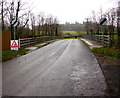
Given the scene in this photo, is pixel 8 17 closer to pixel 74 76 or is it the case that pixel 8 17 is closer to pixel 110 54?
pixel 110 54

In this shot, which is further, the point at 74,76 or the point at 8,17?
the point at 8,17

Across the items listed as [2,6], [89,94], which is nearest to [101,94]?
[89,94]

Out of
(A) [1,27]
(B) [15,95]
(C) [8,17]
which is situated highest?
(C) [8,17]

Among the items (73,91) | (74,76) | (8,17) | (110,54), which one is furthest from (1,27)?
(73,91)

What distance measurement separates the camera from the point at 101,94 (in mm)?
3744

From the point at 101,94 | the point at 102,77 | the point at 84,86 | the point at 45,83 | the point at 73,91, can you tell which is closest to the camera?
the point at 101,94

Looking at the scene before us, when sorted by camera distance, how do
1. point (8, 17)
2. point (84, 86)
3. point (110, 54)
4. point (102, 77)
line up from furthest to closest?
point (8, 17)
point (110, 54)
point (102, 77)
point (84, 86)

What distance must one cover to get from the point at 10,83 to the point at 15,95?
3.53 feet

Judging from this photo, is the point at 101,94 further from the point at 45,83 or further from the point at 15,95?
the point at 15,95

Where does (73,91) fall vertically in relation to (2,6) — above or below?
below

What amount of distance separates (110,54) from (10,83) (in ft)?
23.2

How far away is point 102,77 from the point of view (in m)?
5.21

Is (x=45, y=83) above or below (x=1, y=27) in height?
below

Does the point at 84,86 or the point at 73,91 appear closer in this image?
the point at 73,91
